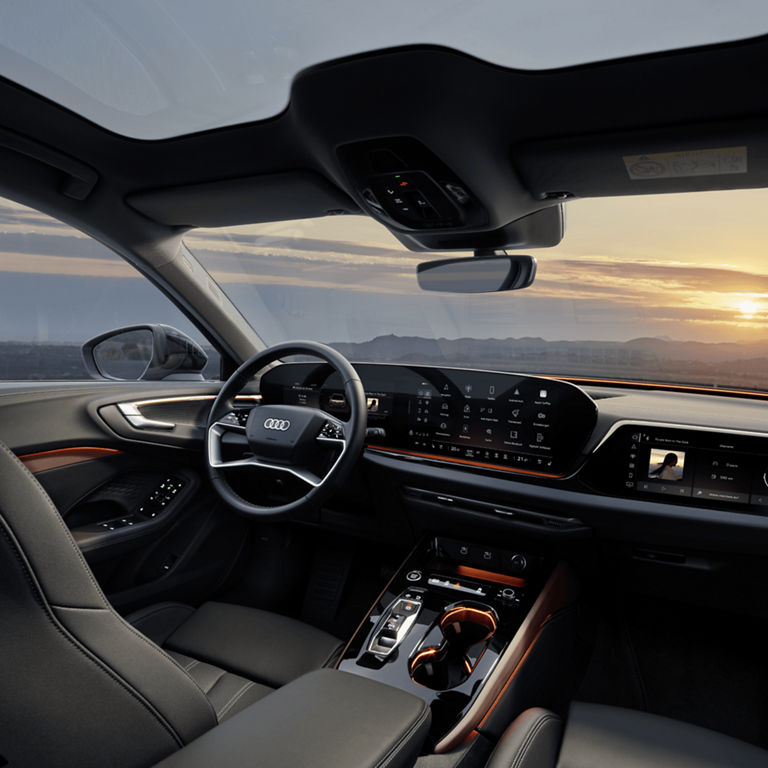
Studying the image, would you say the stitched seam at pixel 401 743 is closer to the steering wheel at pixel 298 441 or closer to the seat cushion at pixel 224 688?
the seat cushion at pixel 224 688

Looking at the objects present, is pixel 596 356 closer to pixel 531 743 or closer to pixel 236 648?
pixel 531 743

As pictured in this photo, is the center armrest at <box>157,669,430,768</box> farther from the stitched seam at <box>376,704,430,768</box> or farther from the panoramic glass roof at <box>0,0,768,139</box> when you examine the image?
the panoramic glass roof at <box>0,0,768,139</box>

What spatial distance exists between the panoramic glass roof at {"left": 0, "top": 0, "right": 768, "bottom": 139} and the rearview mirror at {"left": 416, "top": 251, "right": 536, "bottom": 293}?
35.2 inches

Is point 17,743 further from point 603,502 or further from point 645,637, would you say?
point 645,637

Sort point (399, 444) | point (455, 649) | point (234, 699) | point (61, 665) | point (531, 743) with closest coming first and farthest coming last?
point (61, 665) → point (531, 743) → point (234, 699) → point (455, 649) → point (399, 444)

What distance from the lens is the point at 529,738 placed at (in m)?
1.41

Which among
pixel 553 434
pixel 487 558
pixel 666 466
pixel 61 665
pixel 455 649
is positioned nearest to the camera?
pixel 61 665

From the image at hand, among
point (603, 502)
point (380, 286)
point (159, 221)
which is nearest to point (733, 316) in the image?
point (603, 502)

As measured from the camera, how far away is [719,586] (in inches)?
80.6

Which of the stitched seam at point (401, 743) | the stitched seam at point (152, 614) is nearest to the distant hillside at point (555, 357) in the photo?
the stitched seam at point (152, 614)

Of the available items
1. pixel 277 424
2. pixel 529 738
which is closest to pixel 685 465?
pixel 529 738

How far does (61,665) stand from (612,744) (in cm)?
129

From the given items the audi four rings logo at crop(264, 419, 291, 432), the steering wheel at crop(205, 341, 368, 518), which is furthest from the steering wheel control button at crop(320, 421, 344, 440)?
the audi four rings logo at crop(264, 419, 291, 432)

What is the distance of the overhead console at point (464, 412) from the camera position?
2111 millimetres
